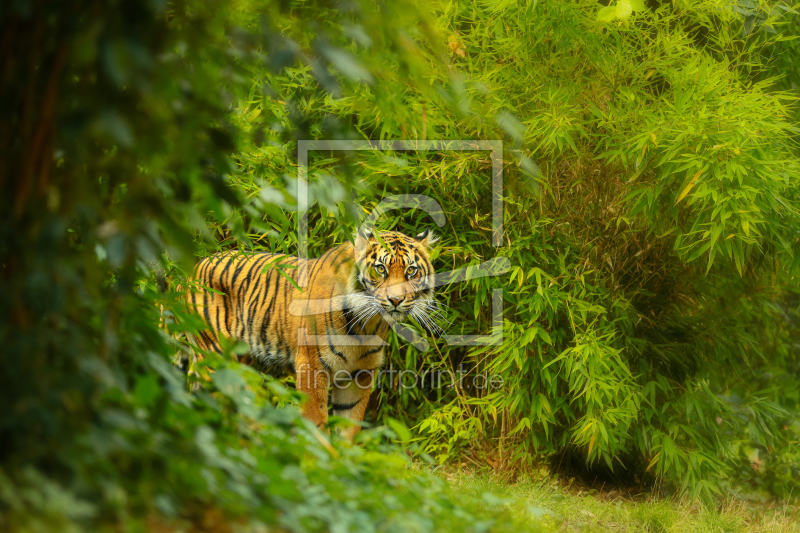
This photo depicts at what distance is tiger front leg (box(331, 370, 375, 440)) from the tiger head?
17.6 inches

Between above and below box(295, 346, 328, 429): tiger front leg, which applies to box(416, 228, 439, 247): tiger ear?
above

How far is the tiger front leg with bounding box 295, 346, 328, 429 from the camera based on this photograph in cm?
385

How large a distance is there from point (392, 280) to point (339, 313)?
40 centimetres

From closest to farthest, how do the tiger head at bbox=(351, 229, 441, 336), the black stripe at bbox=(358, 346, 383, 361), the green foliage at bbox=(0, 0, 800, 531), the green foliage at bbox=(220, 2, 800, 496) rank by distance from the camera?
1. the green foliage at bbox=(0, 0, 800, 531)
2. the green foliage at bbox=(220, 2, 800, 496)
3. the tiger head at bbox=(351, 229, 441, 336)
4. the black stripe at bbox=(358, 346, 383, 361)

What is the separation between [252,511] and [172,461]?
170mm

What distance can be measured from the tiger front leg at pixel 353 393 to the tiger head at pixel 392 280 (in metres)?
0.45

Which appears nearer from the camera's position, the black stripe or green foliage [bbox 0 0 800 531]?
green foliage [bbox 0 0 800 531]

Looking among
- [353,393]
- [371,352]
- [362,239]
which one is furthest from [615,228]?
[353,393]

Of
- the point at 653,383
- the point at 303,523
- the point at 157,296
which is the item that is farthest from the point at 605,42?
the point at 303,523

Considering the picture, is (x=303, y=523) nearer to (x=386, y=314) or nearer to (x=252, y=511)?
(x=252, y=511)

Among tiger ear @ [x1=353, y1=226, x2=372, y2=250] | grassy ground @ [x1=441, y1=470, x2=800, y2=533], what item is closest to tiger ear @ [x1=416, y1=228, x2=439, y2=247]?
tiger ear @ [x1=353, y1=226, x2=372, y2=250]

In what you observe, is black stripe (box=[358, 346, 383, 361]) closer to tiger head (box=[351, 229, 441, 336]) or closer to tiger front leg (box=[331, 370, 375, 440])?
tiger front leg (box=[331, 370, 375, 440])

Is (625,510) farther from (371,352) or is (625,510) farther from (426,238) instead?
(426,238)

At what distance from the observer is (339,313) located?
155 inches
